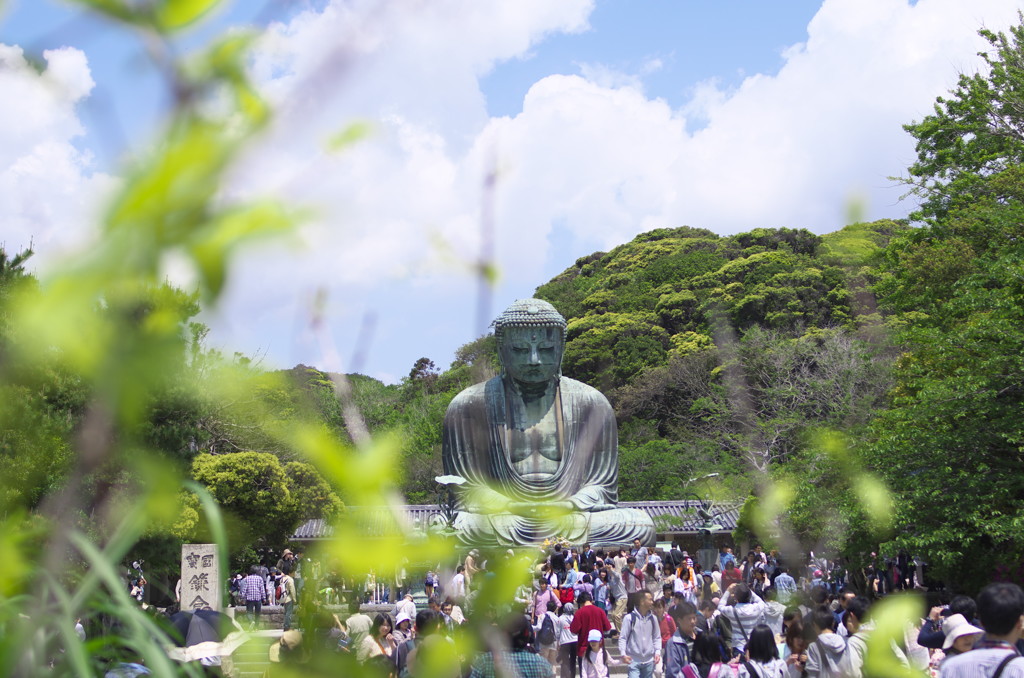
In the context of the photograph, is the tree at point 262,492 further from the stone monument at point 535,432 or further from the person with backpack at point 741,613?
the person with backpack at point 741,613

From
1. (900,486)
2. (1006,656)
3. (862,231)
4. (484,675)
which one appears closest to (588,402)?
(900,486)

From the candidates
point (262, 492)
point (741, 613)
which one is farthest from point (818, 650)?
point (262, 492)

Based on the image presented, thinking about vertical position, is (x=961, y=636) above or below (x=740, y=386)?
below

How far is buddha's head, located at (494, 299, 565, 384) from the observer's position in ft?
53.9

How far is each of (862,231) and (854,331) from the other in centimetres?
855

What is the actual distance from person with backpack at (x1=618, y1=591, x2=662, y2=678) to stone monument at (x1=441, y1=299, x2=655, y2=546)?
26.2 ft

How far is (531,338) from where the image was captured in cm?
1655

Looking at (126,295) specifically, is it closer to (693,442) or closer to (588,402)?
(588,402)

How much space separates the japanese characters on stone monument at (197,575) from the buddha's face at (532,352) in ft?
20.8

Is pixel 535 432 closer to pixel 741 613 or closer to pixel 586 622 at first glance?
pixel 586 622

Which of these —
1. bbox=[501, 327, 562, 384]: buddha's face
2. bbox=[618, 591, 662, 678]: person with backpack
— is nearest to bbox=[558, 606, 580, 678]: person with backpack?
bbox=[618, 591, 662, 678]: person with backpack

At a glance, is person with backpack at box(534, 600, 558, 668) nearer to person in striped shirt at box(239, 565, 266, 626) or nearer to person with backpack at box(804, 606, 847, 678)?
person with backpack at box(804, 606, 847, 678)

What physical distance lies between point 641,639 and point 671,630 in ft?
3.77

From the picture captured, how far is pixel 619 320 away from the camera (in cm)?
3769
